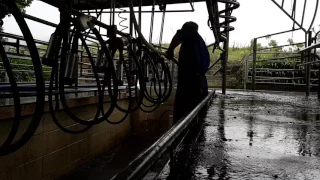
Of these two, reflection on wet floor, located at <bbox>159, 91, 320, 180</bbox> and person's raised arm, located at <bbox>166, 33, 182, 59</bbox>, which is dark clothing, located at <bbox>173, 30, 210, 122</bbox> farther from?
reflection on wet floor, located at <bbox>159, 91, 320, 180</bbox>

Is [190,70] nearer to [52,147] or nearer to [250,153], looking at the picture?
[52,147]

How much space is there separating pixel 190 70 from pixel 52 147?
7.07 ft

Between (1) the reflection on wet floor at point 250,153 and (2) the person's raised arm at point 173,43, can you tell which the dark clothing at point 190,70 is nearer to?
(2) the person's raised arm at point 173,43

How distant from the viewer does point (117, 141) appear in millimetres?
4473

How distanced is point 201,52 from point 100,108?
242 centimetres

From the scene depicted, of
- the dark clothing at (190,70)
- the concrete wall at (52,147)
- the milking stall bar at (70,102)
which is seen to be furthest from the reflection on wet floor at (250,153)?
the dark clothing at (190,70)

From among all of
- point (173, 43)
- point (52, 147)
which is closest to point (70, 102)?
point (52, 147)

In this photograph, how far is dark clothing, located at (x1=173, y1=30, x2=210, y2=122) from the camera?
13.9 ft

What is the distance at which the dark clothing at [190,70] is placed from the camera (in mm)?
4234

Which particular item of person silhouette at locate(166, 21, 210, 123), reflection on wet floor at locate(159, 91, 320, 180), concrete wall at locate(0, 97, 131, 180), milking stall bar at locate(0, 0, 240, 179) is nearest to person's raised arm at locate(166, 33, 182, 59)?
person silhouette at locate(166, 21, 210, 123)

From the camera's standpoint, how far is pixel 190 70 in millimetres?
4344

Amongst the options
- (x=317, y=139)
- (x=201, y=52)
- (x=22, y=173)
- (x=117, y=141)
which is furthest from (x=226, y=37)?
(x=22, y=173)

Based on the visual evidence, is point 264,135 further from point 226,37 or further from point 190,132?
point 226,37

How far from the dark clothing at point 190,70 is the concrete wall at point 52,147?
41.6 inches
